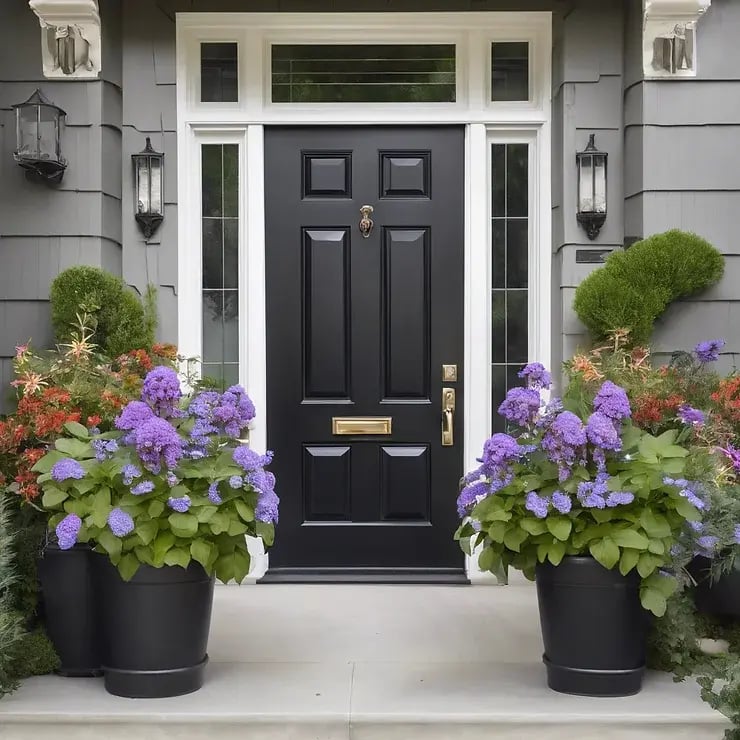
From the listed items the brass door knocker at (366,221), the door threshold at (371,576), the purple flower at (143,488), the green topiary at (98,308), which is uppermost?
the brass door knocker at (366,221)

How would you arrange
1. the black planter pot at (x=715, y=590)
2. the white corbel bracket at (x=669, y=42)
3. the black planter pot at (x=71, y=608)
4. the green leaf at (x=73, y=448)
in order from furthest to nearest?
the white corbel bracket at (x=669, y=42)
the black planter pot at (x=715, y=590)
the black planter pot at (x=71, y=608)
the green leaf at (x=73, y=448)

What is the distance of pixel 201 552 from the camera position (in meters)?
2.89

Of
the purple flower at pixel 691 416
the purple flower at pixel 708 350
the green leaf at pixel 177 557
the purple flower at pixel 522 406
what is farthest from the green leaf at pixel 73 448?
the purple flower at pixel 708 350

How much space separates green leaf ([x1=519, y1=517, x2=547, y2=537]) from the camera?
2924 mm

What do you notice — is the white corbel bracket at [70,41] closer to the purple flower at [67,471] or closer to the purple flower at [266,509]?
the purple flower at [67,471]

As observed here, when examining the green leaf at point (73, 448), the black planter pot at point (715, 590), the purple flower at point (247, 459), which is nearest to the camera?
the purple flower at point (247, 459)

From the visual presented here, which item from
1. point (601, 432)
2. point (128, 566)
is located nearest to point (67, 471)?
point (128, 566)

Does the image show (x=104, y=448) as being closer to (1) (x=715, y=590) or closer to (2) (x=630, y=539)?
(2) (x=630, y=539)

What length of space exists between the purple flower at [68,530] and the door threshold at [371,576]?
5.84ft

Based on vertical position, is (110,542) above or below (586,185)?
below

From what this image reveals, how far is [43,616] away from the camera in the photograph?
339cm

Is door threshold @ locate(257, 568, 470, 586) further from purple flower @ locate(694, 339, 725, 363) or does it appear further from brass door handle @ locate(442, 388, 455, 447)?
purple flower @ locate(694, 339, 725, 363)

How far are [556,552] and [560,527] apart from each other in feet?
0.29

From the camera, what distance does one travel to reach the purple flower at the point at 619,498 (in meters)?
2.85
